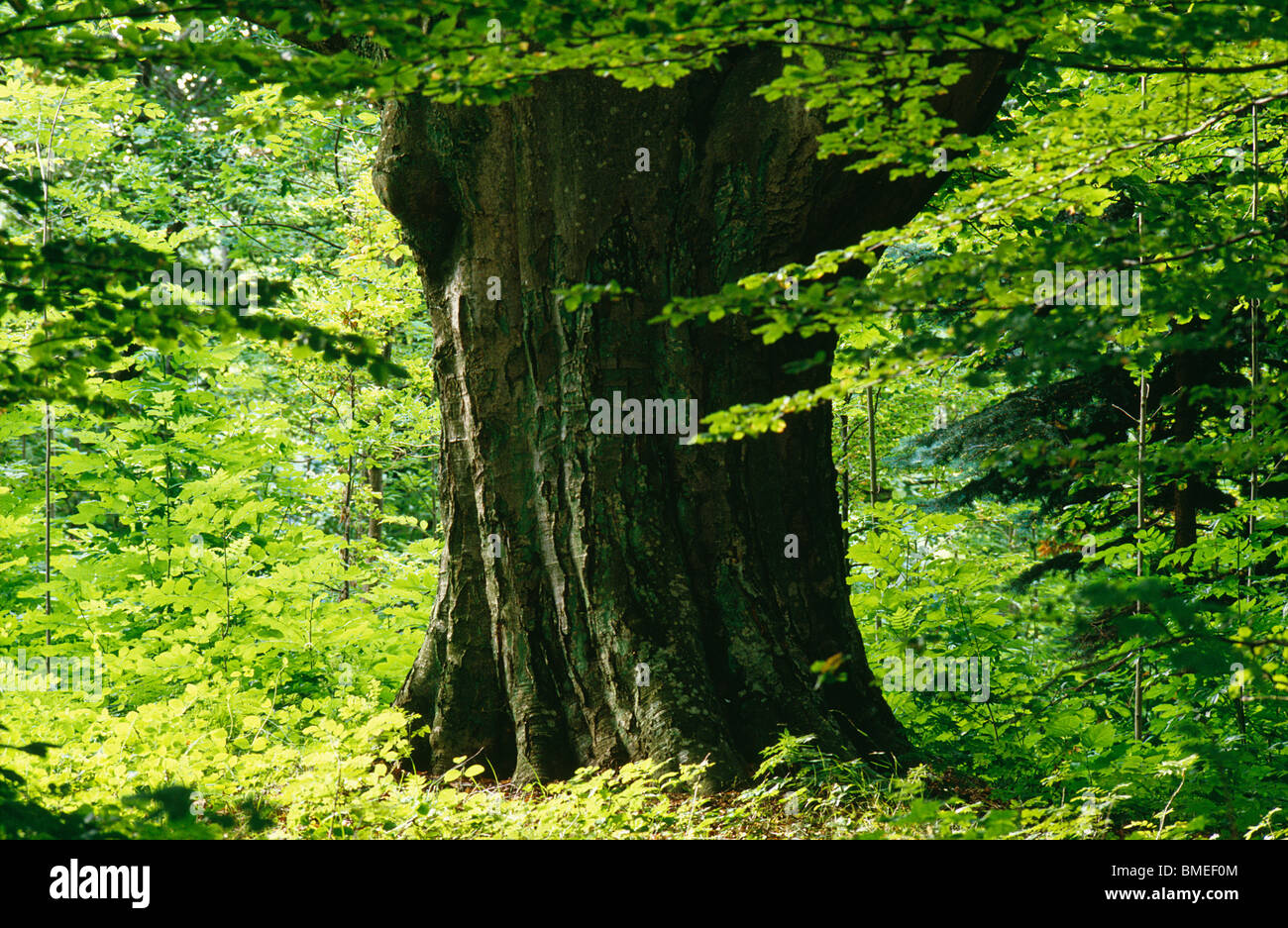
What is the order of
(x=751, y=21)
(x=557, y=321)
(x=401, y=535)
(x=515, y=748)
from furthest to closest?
(x=401, y=535) < (x=515, y=748) < (x=557, y=321) < (x=751, y=21)

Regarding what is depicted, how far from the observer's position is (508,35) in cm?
312

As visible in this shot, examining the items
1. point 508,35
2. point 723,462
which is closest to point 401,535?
point 723,462

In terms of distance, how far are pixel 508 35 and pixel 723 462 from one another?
2.23 metres

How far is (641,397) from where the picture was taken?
182 inches

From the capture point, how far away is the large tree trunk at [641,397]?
14.8 feet

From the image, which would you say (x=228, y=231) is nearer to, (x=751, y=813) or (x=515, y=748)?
(x=515, y=748)

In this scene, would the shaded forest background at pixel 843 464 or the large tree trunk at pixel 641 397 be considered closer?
the shaded forest background at pixel 843 464

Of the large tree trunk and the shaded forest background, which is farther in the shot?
the large tree trunk

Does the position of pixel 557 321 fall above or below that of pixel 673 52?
below

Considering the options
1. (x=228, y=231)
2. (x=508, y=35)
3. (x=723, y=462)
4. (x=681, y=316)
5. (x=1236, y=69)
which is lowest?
(x=723, y=462)

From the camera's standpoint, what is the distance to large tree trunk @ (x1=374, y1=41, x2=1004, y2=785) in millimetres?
4512

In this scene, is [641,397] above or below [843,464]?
above

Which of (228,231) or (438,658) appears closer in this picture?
(438,658)

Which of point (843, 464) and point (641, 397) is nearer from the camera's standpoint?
point (641, 397)
